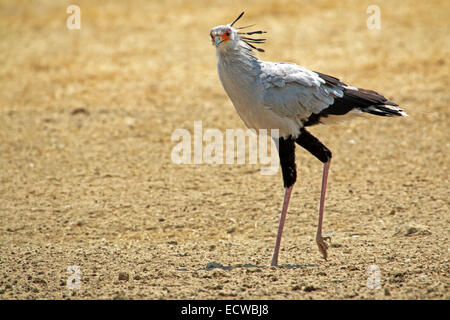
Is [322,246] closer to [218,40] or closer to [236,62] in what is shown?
[236,62]

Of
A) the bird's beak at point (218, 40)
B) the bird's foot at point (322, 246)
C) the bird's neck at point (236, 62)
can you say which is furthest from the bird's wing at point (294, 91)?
the bird's foot at point (322, 246)

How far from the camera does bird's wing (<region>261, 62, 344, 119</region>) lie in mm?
5793

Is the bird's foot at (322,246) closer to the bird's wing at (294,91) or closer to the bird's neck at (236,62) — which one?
the bird's wing at (294,91)

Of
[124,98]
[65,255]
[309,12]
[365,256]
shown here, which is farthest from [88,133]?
[309,12]

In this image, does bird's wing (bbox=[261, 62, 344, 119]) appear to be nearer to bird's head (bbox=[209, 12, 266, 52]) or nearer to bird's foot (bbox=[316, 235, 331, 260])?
bird's head (bbox=[209, 12, 266, 52])

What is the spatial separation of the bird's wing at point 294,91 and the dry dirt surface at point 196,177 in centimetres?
128

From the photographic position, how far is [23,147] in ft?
31.3

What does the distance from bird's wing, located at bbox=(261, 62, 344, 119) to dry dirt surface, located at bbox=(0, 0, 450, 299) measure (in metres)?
1.28

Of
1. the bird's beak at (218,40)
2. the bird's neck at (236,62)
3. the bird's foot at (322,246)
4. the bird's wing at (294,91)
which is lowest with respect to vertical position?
the bird's foot at (322,246)

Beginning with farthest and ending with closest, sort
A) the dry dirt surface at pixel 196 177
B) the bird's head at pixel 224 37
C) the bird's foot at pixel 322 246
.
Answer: the bird's foot at pixel 322 246, the bird's head at pixel 224 37, the dry dirt surface at pixel 196 177

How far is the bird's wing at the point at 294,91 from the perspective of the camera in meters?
5.79
